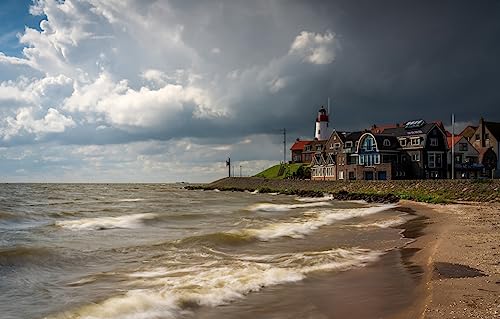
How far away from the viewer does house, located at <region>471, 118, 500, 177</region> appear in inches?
2963

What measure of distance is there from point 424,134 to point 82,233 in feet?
183

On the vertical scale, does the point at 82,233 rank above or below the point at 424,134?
below

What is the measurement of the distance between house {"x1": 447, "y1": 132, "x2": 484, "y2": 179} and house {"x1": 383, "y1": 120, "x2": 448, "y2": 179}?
2.86 metres

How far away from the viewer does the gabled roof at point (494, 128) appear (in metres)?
76.5

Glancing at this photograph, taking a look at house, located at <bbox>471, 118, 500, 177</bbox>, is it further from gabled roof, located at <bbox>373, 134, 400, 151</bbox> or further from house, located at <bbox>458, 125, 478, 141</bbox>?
gabled roof, located at <bbox>373, 134, 400, 151</bbox>

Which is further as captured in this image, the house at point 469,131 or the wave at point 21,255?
the house at point 469,131

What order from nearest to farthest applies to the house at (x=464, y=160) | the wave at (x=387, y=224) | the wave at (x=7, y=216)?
1. the wave at (x=387, y=224)
2. the wave at (x=7, y=216)
3. the house at (x=464, y=160)

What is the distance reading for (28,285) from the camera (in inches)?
499

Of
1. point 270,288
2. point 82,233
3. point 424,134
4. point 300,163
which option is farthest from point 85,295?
point 300,163

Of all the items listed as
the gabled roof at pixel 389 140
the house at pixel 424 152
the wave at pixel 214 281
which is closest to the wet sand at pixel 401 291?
the wave at pixel 214 281

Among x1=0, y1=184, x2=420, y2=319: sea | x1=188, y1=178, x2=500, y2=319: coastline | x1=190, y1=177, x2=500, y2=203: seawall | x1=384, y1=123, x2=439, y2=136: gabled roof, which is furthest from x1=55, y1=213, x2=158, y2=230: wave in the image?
x1=384, y1=123, x2=439, y2=136: gabled roof

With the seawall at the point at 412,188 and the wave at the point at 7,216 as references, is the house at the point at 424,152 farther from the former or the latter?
the wave at the point at 7,216

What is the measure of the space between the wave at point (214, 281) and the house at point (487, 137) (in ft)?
230

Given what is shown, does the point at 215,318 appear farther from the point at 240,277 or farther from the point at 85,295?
the point at 85,295
